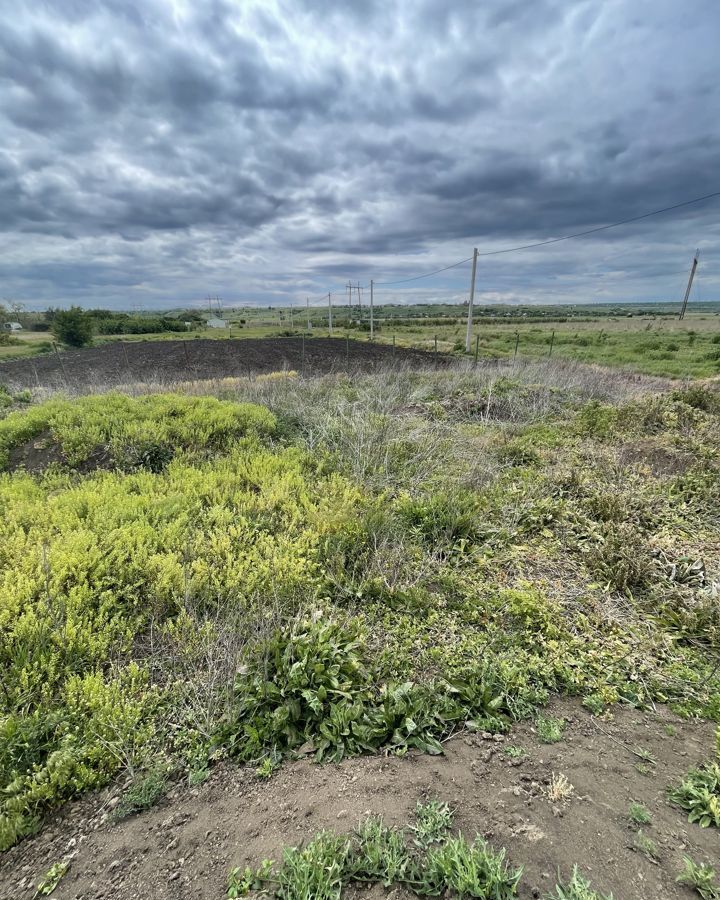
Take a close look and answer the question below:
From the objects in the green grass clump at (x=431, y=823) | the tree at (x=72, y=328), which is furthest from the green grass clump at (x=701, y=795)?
the tree at (x=72, y=328)

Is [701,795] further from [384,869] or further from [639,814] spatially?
[384,869]

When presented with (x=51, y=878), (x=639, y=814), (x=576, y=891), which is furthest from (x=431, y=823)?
(x=51, y=878)

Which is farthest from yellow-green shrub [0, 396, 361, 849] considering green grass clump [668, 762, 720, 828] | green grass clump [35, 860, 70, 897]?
green grass clump [668, 762, 720, 828]

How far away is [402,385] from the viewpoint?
39.4 feet

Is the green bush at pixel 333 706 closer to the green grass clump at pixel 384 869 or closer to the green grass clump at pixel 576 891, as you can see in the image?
the green grass clump at pixel 384 869

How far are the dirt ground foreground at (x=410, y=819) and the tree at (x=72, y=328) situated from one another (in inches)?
1494

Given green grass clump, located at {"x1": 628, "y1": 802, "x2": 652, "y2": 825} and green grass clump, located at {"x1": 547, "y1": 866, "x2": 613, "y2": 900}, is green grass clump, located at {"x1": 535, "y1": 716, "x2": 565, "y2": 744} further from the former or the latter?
green grass clump, located at {"x1": 547, "y1": 866, "x2": 613, "y2": 900}

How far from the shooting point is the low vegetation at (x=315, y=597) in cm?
239

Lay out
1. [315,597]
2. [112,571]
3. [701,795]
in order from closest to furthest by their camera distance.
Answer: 1. [701,795]
2. [315,597]
3. [112,571]

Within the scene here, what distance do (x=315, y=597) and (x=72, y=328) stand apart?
3759 cm

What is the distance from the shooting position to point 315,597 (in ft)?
11.2

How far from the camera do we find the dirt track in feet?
52.9

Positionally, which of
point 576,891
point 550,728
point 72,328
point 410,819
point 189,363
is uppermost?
point 72,328

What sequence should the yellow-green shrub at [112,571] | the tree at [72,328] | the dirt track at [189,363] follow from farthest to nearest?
1. the tree at [72,328]
2. the dirt track at [189,363]
3. the yellow-green shrub at [112,571]
